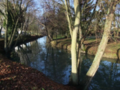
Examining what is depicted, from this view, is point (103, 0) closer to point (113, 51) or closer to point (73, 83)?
point (73, 83)

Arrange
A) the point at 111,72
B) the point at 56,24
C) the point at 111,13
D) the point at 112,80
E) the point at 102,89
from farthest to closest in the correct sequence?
→ 1. the point at 56,24
2. the point at 111,72
3. the point at 112,80
4. the point at 102,89
5. the point at 111,13

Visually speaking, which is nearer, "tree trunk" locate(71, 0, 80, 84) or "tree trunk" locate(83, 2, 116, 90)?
"tree trunk" locate(83, 2, 116, 90)

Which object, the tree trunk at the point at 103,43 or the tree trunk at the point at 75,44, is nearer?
the tree trunk at the point at 103,43

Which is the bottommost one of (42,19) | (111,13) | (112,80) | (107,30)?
(112,80)

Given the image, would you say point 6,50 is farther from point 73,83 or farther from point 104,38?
point 104,38

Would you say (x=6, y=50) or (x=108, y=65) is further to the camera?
(x=6, y=50)

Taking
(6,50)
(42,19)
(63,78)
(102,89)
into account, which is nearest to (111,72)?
(102,89)

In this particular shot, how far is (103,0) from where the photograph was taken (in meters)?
5.58

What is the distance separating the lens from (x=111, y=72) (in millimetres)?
10133

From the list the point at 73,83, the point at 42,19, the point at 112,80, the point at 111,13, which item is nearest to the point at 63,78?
the point at 73,83

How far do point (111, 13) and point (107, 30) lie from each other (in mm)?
836

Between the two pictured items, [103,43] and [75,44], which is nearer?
[103,43]

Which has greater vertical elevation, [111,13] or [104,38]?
[111,13]

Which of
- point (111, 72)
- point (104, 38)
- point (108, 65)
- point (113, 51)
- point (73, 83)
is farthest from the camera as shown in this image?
point (113, 51)
